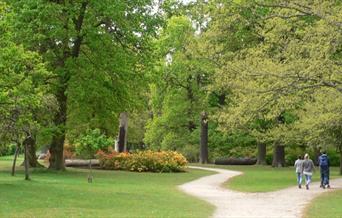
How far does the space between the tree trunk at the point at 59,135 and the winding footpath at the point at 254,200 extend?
29.3 feet

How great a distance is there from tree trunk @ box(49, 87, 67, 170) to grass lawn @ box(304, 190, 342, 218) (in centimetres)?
1588

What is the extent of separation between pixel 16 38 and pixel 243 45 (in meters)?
14.9

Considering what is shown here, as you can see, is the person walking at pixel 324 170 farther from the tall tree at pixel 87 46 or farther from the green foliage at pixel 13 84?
the green foliage at pixel 13 84

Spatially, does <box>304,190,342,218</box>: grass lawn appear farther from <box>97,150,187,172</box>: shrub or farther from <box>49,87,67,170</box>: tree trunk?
<box>97,150,187,172</box>: shrub

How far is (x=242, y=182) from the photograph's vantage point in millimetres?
29750

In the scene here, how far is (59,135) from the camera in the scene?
1289 inches

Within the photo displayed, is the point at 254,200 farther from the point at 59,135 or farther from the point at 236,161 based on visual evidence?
the point at 236,161

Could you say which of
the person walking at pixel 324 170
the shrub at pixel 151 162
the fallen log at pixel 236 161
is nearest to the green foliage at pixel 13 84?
the person walking at pixel 324 170

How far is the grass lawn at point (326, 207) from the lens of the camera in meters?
16.2

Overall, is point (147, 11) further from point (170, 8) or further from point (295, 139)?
point (295, 139)

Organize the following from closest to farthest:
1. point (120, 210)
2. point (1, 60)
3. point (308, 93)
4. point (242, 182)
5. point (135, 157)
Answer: point (120, 210) < point (1, 60) < point (308, 93) < point (242, 182) < point (135, 157)

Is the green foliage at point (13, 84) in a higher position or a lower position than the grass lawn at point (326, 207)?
higher

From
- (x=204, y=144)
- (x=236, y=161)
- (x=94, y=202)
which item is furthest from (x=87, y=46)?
(x=236, y=161)

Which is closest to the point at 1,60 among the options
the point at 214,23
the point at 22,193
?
the point at 22,193
